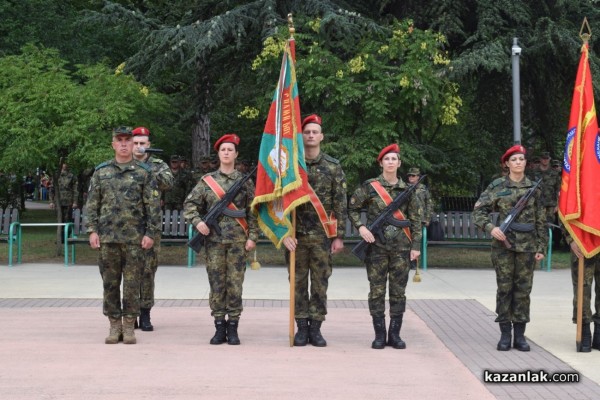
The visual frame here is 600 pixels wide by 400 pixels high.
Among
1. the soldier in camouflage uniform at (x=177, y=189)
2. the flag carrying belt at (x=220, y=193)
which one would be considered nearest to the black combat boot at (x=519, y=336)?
the flag carrying belt at (x=220, y=193)

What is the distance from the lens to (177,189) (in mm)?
21125

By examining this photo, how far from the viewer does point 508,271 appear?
32.1ft

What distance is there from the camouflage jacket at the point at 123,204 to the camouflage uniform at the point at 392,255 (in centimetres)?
198

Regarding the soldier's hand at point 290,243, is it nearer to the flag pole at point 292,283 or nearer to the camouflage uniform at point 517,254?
the flag pole at point 292,283

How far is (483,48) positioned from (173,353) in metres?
12.2

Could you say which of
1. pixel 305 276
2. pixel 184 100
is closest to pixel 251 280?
pixel 305 276

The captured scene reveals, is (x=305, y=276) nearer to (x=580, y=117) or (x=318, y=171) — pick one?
(x=318, y=171)

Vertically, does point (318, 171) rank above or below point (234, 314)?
above

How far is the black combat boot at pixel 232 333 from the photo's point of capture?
9.81m

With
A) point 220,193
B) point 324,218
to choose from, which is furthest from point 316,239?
point 220,193

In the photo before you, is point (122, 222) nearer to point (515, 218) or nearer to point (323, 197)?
point (323, 197)

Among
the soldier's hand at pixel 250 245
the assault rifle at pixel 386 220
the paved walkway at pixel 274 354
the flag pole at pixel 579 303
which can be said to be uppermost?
the assault rifle at pixel 386 220

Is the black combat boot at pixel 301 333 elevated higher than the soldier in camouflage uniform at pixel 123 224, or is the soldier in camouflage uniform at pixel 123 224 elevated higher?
the soldier in camouflage uniform at pixel 123 224

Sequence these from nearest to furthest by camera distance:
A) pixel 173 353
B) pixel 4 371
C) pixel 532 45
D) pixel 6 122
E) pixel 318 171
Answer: pixel 4 371 → pixel 173 353 → pixel 318 171 → pixel 6 122 → pixel 532 45
